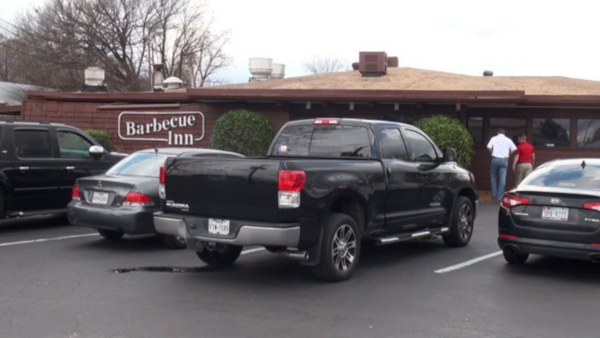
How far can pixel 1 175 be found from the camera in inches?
444

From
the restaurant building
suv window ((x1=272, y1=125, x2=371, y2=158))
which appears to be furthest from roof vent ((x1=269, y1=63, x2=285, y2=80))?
suv window ((x1=272, y1=125, x2=371, y2=158))

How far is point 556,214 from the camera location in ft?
27.3

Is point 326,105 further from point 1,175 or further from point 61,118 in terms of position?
point 1,175

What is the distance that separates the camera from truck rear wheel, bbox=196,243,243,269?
8.70m

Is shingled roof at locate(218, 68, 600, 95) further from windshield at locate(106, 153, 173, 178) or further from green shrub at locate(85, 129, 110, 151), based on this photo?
windshield at locate(106, 153, 173, 178)

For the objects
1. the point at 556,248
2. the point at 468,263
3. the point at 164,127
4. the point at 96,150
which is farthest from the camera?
the point at 164,127

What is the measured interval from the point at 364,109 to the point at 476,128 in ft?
10.9

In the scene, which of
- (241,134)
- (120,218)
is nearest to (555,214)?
(120,218)

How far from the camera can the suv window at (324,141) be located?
29.3 feet

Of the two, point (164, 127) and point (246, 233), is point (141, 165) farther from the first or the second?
point (164, 127)

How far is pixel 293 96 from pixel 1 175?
8.97m

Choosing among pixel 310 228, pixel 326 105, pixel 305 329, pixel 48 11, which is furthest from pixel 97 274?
pixel 48 11

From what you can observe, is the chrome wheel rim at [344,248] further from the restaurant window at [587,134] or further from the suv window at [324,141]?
the restaurant window at [587,134]

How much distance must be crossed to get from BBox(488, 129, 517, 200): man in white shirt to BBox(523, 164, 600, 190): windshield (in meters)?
8.04
